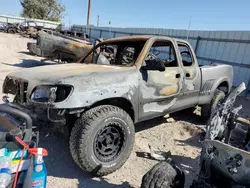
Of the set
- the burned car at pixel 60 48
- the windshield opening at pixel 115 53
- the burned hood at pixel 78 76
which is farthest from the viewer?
the burned car at pixel 60 48

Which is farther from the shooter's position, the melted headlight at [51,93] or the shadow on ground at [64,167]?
the shadow on ground at [64,167]

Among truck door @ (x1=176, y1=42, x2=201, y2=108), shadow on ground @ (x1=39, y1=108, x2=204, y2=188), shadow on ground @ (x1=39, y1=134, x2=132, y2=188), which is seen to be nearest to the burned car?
truck door @ (x1=176, y1=42, x2=201, y2=108)

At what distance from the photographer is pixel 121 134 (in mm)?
3250

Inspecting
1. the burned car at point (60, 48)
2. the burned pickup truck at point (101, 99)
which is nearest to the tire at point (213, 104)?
the burned pickup truck at point (101, 99)

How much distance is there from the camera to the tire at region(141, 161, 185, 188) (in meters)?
2.25

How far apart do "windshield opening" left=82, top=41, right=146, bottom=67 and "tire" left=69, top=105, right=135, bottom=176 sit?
4.66ft

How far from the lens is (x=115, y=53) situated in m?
4.72

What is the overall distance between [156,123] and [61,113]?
2825mm

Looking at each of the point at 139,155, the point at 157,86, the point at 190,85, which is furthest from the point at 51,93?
the point at 190,85

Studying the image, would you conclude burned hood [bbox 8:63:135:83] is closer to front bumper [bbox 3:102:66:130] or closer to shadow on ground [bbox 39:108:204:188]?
front bumper [bbox 3:102:66:130]

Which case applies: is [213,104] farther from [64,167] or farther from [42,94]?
[42,94]

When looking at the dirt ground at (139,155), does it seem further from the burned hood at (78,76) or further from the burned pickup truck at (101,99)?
the burned hood at (78,76)

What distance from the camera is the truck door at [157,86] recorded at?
3551 mm

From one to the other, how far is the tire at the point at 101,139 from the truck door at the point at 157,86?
0.53 metres
